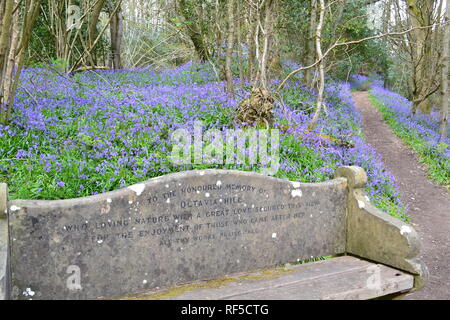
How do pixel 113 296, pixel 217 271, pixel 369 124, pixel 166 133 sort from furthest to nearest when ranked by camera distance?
1. pixel 369 124
2. pixel 166 133
3. pixel 217 271
4. pixel 113 296

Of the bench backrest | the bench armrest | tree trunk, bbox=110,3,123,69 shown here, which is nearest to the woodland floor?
the bench armrest

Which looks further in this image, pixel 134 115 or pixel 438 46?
pixel 438 46

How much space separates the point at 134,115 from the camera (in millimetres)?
6520

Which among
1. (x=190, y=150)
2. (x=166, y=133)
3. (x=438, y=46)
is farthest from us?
(x=438, y=46)

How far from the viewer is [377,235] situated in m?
3.43

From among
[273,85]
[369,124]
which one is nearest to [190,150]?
[273,85]

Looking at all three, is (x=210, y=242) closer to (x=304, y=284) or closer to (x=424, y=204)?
(x=304, y=284)

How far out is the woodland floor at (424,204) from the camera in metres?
5.14

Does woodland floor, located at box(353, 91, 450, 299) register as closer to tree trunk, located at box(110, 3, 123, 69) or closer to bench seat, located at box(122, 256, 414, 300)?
bench seat, located at box(122, 256, 414, 300)

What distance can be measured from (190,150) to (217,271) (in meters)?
2.59

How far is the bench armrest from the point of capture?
3.21 m

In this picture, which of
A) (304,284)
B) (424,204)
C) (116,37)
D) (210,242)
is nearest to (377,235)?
(304,284)

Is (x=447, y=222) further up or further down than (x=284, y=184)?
further down

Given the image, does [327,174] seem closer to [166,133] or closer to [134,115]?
[166,133]
